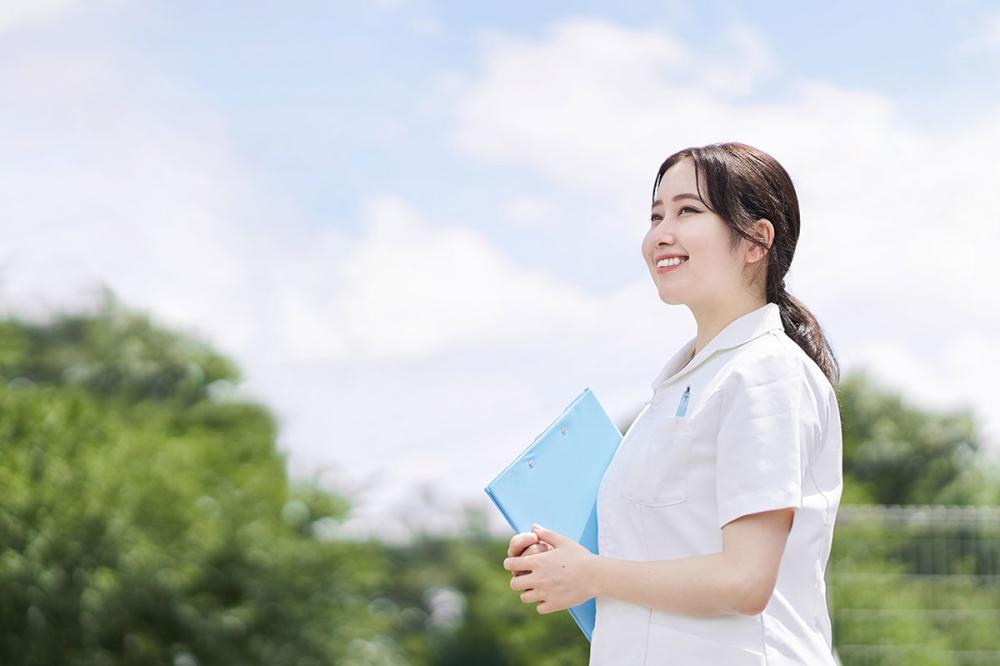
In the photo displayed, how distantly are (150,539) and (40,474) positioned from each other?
109 centimetres

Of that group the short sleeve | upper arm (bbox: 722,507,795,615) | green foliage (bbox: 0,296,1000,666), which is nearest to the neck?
the short sleeve

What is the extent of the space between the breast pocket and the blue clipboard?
0.12m

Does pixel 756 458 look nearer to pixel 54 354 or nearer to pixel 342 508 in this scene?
pixel 342 508

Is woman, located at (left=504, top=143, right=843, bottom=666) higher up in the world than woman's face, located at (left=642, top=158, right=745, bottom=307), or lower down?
lower down

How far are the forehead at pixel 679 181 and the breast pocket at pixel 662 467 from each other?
28 centimetres

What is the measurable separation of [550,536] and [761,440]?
0.28 meters

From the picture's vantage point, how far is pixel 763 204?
4.90 feet

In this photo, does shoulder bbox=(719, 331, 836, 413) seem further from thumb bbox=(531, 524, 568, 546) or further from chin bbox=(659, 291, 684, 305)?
thumb bbox=(531, 524, 568, 546)

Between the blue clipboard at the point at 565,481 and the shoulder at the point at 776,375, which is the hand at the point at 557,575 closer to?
the blue clipboard at the point at 565,481

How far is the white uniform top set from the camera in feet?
4.40

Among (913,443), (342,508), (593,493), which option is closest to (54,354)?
(342,508)

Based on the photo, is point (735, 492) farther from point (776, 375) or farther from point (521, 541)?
point (521, 541)

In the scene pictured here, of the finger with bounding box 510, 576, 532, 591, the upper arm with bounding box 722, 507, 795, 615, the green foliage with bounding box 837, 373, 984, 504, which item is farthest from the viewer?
the green foliage with bounding box 837, 373, 984, 504

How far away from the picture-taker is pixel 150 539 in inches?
395
